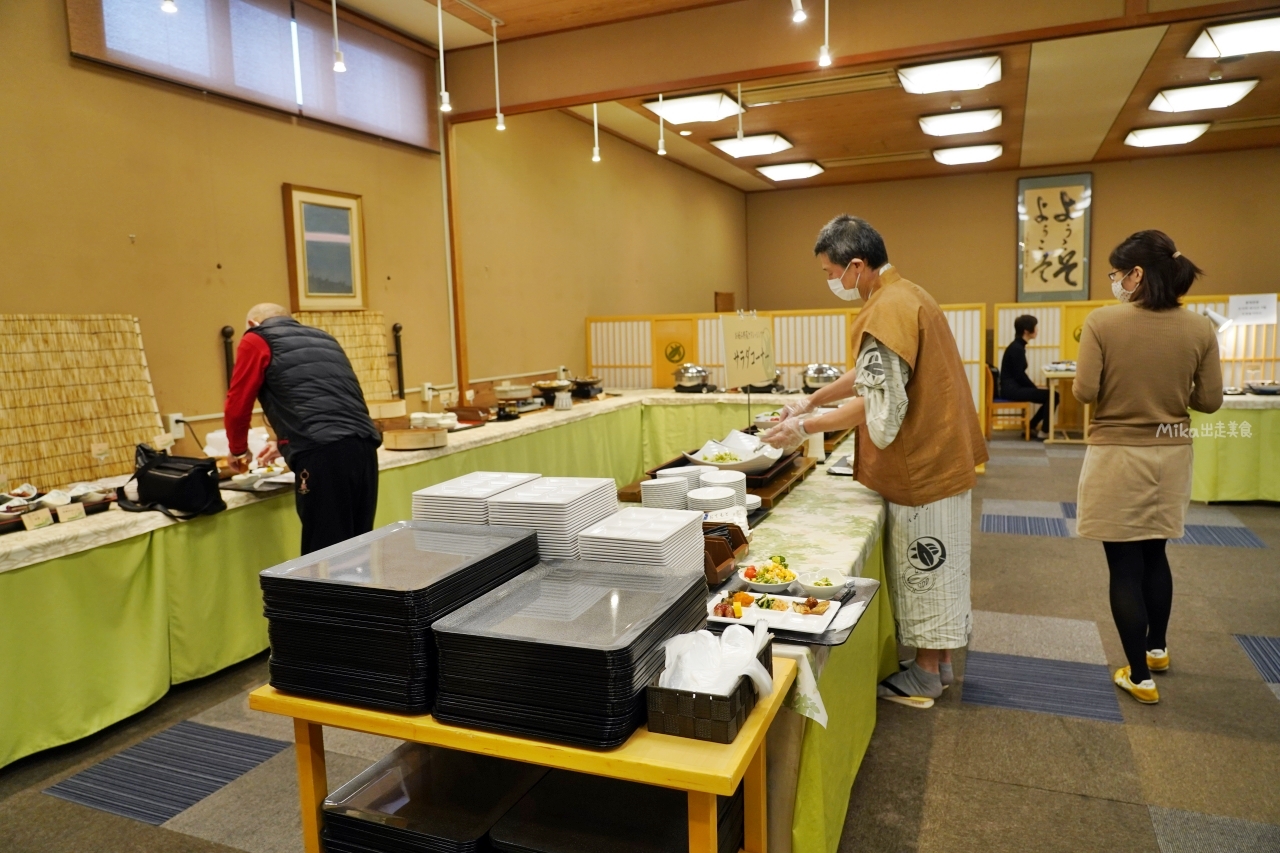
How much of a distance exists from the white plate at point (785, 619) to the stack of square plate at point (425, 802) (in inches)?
16.8

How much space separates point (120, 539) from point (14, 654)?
1.33ft

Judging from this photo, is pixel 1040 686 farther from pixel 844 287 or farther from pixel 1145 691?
pixel 844 287

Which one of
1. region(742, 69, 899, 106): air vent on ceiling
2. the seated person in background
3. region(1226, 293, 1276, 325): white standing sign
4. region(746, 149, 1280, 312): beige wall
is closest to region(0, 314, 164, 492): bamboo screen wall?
region(742, 69, 899, 106): air vent on ceiling

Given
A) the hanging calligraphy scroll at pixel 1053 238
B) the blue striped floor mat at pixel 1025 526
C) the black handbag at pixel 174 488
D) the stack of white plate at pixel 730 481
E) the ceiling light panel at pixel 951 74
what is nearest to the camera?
the stack of white plate at pixel 730 481

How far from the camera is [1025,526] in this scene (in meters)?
4.86

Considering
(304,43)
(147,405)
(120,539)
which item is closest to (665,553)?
(120,539)

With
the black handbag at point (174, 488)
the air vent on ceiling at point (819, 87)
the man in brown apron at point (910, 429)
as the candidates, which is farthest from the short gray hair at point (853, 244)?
the air vent on ceiling at point (819, 87)

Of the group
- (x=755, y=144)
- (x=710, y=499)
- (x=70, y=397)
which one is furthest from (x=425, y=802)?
(x=755, y=144)

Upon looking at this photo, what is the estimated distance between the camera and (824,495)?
2617 millimetres

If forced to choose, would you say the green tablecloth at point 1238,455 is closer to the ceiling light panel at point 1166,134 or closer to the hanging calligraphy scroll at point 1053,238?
the ceiling light panel at point 1166,134

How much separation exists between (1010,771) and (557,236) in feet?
16.7

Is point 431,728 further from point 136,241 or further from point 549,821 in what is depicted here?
point 136,241

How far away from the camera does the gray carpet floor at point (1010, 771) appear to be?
6.56ft

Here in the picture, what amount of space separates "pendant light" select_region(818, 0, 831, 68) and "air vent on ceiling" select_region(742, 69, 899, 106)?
1.52 meters
